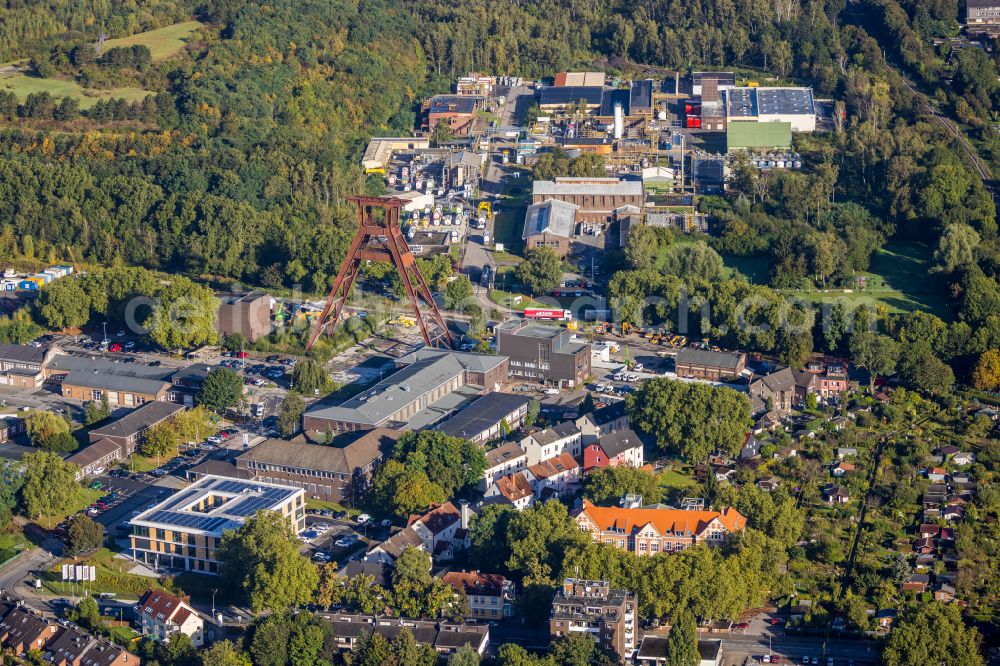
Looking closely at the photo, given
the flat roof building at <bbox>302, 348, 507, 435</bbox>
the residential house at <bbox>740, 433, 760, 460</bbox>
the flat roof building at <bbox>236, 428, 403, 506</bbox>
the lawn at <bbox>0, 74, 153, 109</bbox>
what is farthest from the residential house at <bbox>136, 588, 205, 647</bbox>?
the lawn at <bbox>0, 74, 153, 109</bbox>

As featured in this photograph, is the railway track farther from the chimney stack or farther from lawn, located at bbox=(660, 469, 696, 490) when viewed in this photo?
the chimney stack

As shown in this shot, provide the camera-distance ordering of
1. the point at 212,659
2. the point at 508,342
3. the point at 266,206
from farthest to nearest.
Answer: the point at 266,206
the point at 508,342
the point at 212,659

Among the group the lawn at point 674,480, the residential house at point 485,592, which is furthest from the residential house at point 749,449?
the residential house at point 485,592

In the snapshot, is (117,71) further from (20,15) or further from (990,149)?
(990,149)

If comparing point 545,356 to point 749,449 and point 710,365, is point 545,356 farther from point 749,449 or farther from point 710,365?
point 749,449

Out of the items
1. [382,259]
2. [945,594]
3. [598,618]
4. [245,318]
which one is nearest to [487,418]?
[382,259]

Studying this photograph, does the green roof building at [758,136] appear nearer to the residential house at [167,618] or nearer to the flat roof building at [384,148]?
the flat roof building at [384,148]

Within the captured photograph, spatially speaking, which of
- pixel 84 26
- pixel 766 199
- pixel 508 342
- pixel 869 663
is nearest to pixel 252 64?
pixel 84 26
